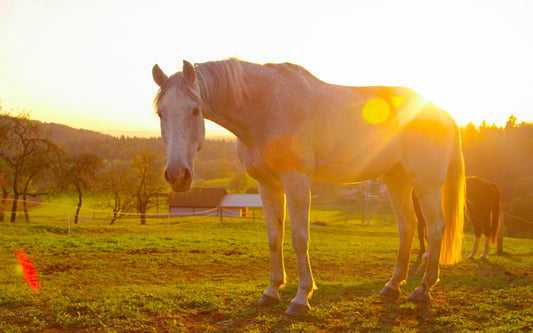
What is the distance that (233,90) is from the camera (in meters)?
3.79

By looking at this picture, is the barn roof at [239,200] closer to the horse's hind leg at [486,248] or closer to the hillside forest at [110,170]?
the hillside forest at [110,170]

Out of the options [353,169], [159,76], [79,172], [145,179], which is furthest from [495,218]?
[79,172]

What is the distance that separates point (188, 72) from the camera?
10.7 feet

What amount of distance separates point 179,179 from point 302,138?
1.57 metres

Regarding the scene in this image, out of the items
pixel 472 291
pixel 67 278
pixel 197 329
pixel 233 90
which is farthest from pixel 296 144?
pixel 67 278

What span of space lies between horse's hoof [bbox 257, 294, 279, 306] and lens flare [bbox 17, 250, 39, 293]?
3.44 m

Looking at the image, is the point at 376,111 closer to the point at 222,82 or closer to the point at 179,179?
the point at 222,82

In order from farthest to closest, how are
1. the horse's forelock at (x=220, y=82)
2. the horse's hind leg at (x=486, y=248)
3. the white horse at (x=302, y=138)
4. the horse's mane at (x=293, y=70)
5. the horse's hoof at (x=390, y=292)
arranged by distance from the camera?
the horse's hind leg at (x=486, y=248) → the horse's hoof at (x=390, y=292) → the horse's mane at (x=293, y=70) → the horse's forelock at (x=220, y=82) → the white horse at (x=302, y=138)

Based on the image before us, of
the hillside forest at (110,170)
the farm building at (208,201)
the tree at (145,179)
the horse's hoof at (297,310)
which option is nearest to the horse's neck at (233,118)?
the horse's hoof at (297,310)

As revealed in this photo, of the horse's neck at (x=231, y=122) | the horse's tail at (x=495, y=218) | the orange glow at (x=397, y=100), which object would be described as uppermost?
the orange glow at (x=397, y=100)

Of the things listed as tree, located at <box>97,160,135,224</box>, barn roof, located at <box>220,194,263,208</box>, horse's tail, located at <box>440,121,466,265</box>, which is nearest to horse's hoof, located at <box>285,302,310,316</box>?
horse's tail, located at <box>440,121,466,265</box>

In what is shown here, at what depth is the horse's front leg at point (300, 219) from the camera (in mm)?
3818

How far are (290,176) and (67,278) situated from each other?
17.3 feet

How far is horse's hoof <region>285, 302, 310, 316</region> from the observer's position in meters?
3.80
